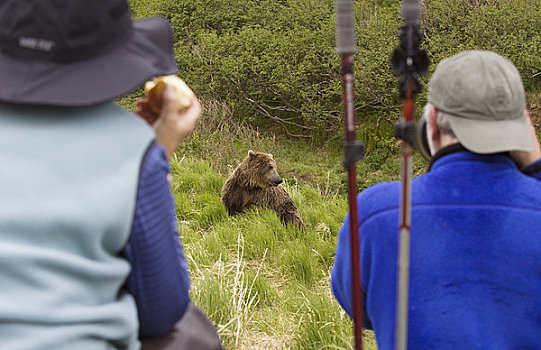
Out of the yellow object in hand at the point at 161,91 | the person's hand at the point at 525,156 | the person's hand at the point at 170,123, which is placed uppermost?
the yellow object in hand at the point at 161,91

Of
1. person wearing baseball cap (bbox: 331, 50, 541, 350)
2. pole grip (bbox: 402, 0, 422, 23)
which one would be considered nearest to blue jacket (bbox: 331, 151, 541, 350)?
person wearing baseball cap (bbox: 331, 50, 541, 350)

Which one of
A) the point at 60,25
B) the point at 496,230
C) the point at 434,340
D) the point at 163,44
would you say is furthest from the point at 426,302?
the point at 60,25

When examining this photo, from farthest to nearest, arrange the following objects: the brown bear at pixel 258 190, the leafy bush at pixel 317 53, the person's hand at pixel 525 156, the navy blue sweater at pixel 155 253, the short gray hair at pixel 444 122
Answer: the leafy bush at pixel 317 53 < the brown bear at pixel 258 190 < the person's hand at pixel 525 156 < the short gray hair at pixel 444 122 < the navy blue sweater at pixel 155 253

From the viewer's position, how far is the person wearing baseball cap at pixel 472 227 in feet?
5.40

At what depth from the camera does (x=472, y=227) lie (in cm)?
166

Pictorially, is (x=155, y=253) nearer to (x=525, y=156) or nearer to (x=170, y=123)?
(x=170, y=123)

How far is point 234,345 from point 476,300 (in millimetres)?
1363

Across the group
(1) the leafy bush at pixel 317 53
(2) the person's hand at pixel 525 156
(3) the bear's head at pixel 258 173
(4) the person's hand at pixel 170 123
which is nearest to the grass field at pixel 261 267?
(3) the bear's head at pixel 258 173

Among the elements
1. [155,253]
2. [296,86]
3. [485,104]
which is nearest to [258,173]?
[485,104]

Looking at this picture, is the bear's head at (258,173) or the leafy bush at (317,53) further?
the leafy bush at (317,53)

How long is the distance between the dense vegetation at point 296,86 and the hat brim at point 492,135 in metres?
2.54

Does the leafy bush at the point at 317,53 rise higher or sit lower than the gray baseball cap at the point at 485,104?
lower

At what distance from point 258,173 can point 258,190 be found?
0.53 feet

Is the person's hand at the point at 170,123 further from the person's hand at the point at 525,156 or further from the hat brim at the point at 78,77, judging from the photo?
the person's hand at the point at 525,156
